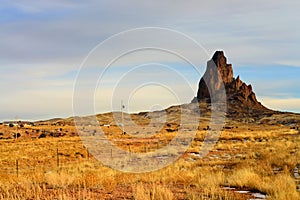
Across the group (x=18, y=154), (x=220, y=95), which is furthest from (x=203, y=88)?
(x=18, y=154)

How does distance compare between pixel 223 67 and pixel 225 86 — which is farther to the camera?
pixel 223 67

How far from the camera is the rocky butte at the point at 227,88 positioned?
14775cm

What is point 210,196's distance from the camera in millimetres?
10039

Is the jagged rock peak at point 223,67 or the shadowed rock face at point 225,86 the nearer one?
the shadowed rock face at point 225,86

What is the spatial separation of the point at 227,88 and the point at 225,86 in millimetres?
1955

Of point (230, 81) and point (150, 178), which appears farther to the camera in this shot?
point (230, 81)

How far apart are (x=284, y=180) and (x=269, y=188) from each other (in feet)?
3.57

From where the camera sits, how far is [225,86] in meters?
166

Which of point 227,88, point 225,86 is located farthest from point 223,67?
point 227,88

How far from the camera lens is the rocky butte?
148m

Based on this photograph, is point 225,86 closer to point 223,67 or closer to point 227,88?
point 227,88

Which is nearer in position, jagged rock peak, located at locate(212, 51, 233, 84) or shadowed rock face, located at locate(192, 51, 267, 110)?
shadowed rock face, located at locate(192, 51, 267, 110)

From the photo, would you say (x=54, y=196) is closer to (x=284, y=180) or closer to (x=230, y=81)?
(x=284, y=180)

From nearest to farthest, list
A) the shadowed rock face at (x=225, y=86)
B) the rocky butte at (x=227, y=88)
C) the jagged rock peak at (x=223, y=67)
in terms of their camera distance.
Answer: the rocky butte at (x=227, y=88) < the shadowed rock face at (x=225, y=86) < the jagged rock peak at (x=223, y=67)
